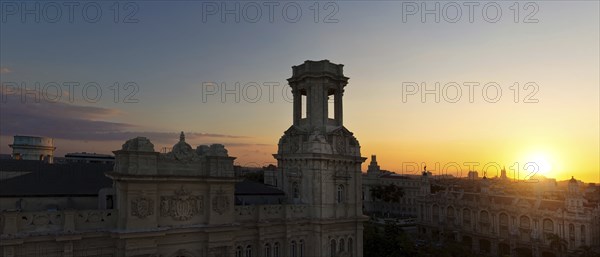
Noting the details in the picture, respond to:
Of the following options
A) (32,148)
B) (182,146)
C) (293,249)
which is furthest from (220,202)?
(32,148)

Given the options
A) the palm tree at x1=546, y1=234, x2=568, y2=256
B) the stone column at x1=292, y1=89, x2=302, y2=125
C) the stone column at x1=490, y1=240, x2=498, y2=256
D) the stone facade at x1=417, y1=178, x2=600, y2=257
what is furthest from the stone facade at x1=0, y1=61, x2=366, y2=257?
the stone column at x1=490, y1=240, x2=498, y2=256

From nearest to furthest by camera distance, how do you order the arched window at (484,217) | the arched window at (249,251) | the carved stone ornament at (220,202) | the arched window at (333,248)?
the carved stone ornament at (220,202)
the arched window at (249,251)
the arched window at (333,248)
the arched window at (484,217)

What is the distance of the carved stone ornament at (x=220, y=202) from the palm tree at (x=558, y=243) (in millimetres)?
71198

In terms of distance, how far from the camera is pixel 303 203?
35.3 metres

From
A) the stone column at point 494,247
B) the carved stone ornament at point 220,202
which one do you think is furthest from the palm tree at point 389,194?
the carved stone ornament at point 220,202

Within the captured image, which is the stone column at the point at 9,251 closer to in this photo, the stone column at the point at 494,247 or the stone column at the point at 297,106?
the stone column at the point at 297,106

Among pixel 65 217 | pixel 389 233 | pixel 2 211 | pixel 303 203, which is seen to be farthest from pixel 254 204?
pixel 389 233

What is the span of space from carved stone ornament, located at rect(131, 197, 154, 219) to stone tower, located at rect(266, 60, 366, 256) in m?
12.9

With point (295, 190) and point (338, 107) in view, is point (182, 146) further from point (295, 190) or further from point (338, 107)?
point (338, 107)

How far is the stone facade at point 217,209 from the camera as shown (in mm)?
23672

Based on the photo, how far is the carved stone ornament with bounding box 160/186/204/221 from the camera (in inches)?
1059

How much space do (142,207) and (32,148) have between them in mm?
26897

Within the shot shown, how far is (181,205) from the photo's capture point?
27.7 meters

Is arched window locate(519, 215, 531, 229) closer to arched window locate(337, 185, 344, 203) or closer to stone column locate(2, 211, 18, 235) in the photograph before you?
arched window locate(337, 185, 344, 203)
